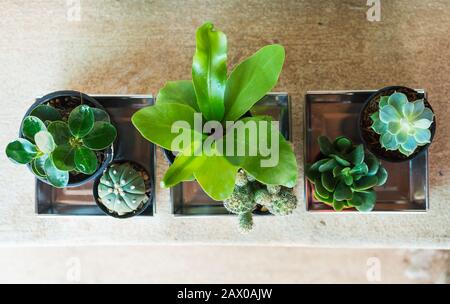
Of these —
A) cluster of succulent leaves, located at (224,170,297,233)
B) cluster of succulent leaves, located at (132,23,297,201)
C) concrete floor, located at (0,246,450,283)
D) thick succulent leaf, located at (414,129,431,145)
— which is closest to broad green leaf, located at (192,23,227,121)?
cluster of succulent leaves, located at (132,23,297,201)

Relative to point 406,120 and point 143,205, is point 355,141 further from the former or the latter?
point 143,205

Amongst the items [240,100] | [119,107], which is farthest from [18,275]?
[240,100]

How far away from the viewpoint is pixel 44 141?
790mm

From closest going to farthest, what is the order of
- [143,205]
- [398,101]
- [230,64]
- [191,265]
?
1. [398,101]
2. [143,205]
3. [230,64]
4. [191,265]

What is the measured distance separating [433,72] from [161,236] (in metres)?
0.73

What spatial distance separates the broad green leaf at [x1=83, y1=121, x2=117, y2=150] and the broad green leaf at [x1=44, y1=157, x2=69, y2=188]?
7 cm

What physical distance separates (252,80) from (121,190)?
35 centimetres

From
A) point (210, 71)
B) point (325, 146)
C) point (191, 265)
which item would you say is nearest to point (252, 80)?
point (210, 71)

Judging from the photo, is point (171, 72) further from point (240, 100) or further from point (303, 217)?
point (303, 217)

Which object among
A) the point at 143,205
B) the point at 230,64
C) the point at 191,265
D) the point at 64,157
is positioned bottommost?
the point at 191,265

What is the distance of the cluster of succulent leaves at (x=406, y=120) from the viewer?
2.69ft

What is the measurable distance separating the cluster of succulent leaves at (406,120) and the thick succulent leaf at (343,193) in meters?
0.13

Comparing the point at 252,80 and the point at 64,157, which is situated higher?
the point at 252,80

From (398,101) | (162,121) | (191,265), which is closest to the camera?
(162,121)
